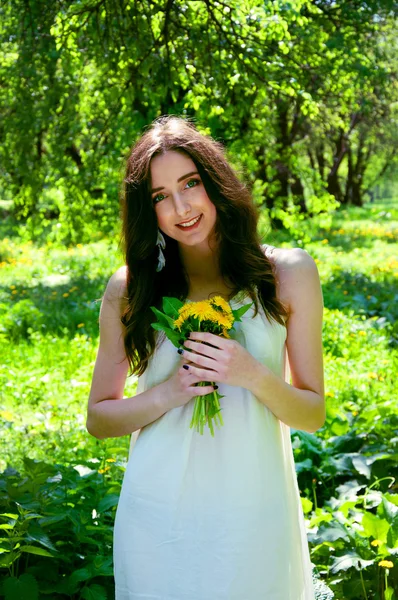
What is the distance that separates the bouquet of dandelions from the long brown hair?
20 centimetres

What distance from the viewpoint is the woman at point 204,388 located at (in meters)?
1.96

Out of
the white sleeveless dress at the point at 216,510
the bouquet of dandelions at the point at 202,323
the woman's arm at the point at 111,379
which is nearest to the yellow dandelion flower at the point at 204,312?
the bouquet of dandelions at the point at 202,323

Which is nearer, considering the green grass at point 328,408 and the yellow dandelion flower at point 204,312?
the yellow dandelion flower at point 204,312

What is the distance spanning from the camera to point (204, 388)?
192 cm

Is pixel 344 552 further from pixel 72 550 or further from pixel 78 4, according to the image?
pixel 78 4

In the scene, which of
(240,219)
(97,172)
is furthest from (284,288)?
(97,172)

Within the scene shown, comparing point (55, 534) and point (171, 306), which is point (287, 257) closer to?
point (171, 306)

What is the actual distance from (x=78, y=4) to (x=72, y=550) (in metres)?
3.87

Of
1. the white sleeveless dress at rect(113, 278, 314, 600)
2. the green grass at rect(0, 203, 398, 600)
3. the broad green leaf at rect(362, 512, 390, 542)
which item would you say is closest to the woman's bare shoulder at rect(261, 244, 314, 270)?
the white sleeveless dress at rect(113, 278, 314, 600)

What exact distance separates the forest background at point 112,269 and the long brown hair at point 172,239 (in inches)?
14.9

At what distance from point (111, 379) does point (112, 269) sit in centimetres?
934

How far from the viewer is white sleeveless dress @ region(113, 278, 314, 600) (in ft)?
6.41

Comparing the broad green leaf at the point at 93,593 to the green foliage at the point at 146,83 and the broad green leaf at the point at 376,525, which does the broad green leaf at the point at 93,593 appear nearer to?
the broad green leaf at the point at 376,525

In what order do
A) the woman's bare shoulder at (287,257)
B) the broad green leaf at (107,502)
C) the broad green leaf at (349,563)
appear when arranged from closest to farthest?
the woman's bare shoulder at (287,257), the broad green leaf at (107,502), the broad green leaf at (349,563)
